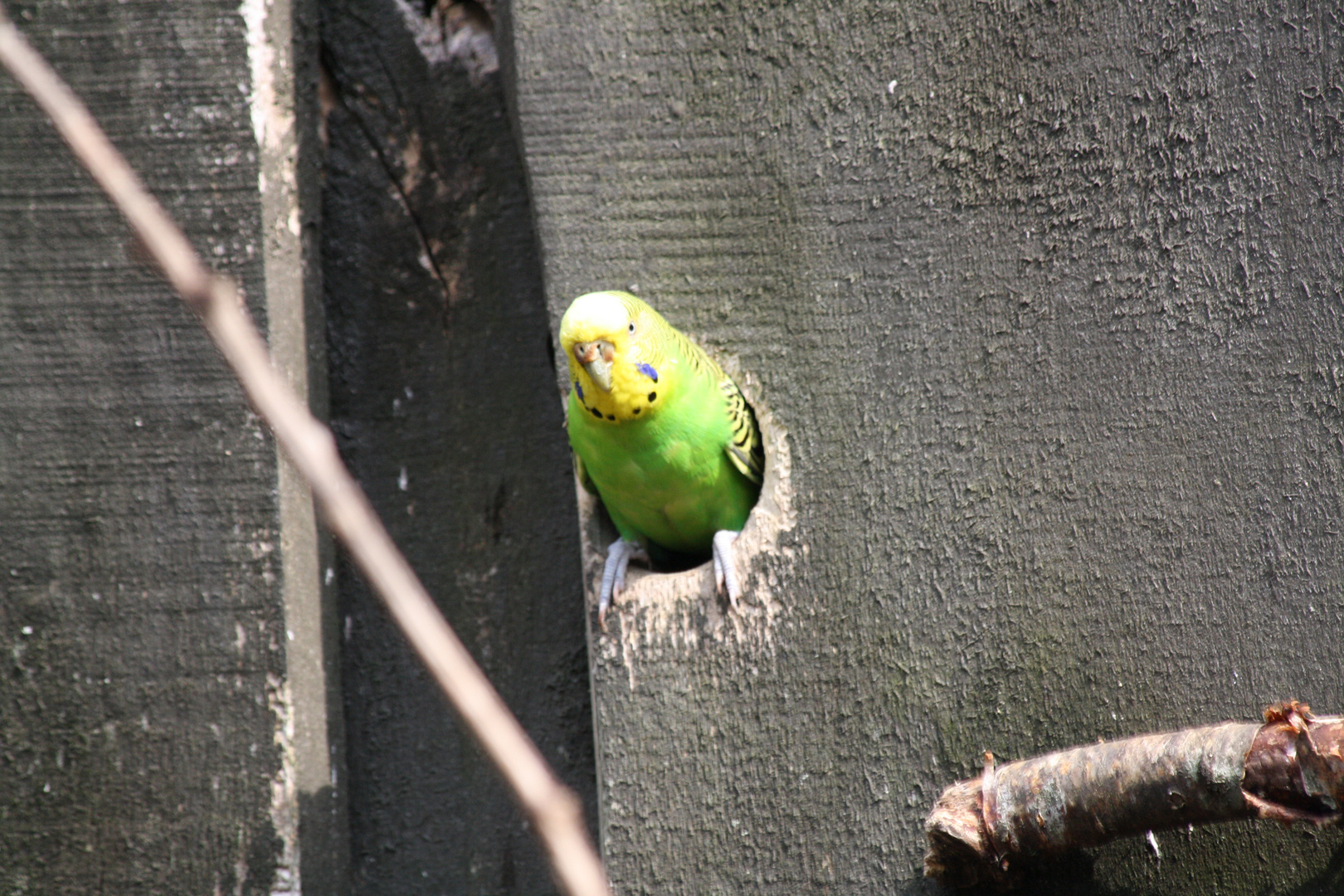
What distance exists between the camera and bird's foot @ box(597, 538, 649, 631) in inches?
81.3

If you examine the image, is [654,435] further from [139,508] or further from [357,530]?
[357,530]

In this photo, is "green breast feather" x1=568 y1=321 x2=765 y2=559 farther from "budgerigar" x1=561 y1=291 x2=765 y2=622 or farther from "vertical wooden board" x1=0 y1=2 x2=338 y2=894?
"vertical wooden board" x1=0 y1=2 x2=338 y2=894

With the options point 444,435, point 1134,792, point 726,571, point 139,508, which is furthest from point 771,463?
point 139,508

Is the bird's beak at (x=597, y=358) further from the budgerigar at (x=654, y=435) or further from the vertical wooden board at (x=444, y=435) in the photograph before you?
the vertical wooden board at (x=444, y=435)

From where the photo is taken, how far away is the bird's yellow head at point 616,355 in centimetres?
206

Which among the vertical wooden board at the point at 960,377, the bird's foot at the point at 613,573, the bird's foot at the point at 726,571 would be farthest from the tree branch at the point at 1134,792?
the bird's foot at the point at 613,573

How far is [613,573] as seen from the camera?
2.15 metres

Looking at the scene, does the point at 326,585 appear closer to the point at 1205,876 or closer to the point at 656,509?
the point at 656,509

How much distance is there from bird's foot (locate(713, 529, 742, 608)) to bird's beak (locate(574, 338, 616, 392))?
39 cm

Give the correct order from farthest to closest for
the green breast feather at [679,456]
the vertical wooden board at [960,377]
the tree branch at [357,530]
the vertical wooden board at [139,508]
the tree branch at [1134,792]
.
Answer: the green breast feather at [679,456]
the vertical wooden board at [139,508]
the vertical wooden board at [960,377]
the tree branch at [1134,792]
the tree branch at [357,530]

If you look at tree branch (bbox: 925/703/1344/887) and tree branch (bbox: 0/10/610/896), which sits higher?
tree branch (bbox: 0/10/610/896)

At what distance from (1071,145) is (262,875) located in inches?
76.5

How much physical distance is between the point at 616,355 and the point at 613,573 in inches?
16.6

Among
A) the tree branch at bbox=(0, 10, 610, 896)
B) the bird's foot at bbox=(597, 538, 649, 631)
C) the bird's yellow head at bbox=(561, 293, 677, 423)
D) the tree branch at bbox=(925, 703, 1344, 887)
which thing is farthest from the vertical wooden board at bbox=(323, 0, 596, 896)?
the tree branch at bbox=(0, 10, 610, 896)
